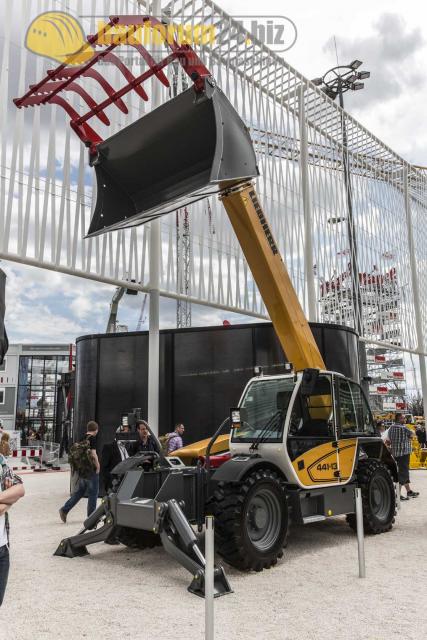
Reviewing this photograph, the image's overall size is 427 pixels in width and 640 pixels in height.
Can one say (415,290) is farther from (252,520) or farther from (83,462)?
(252,520)

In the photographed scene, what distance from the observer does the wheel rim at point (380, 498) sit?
8211 mm

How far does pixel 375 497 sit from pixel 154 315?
6.17 meters

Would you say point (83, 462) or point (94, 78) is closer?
point (83, 462)

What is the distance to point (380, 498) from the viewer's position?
27.5 ft

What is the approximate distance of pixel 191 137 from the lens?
7715 mm

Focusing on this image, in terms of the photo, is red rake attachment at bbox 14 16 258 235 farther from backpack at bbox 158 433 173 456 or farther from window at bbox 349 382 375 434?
backpack at bbox 158 433 173 456

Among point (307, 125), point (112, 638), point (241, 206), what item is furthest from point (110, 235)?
point (307, 125)

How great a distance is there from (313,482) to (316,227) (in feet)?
42.8

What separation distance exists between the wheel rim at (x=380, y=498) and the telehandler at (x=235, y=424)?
0.02 meters

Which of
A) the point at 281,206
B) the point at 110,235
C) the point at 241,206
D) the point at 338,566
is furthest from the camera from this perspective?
the point at 281,206

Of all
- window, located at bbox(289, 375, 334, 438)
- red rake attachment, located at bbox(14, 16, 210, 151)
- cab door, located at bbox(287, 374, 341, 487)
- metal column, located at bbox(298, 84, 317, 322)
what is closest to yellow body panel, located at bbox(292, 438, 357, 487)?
cab door, located at bbox(287, 374, 341, 487)

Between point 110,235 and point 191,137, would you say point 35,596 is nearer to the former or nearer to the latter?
point 191,137

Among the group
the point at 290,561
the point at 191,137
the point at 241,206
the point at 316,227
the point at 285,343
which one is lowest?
the point at 290,561

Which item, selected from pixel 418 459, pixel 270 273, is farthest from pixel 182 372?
pixel 418 459
